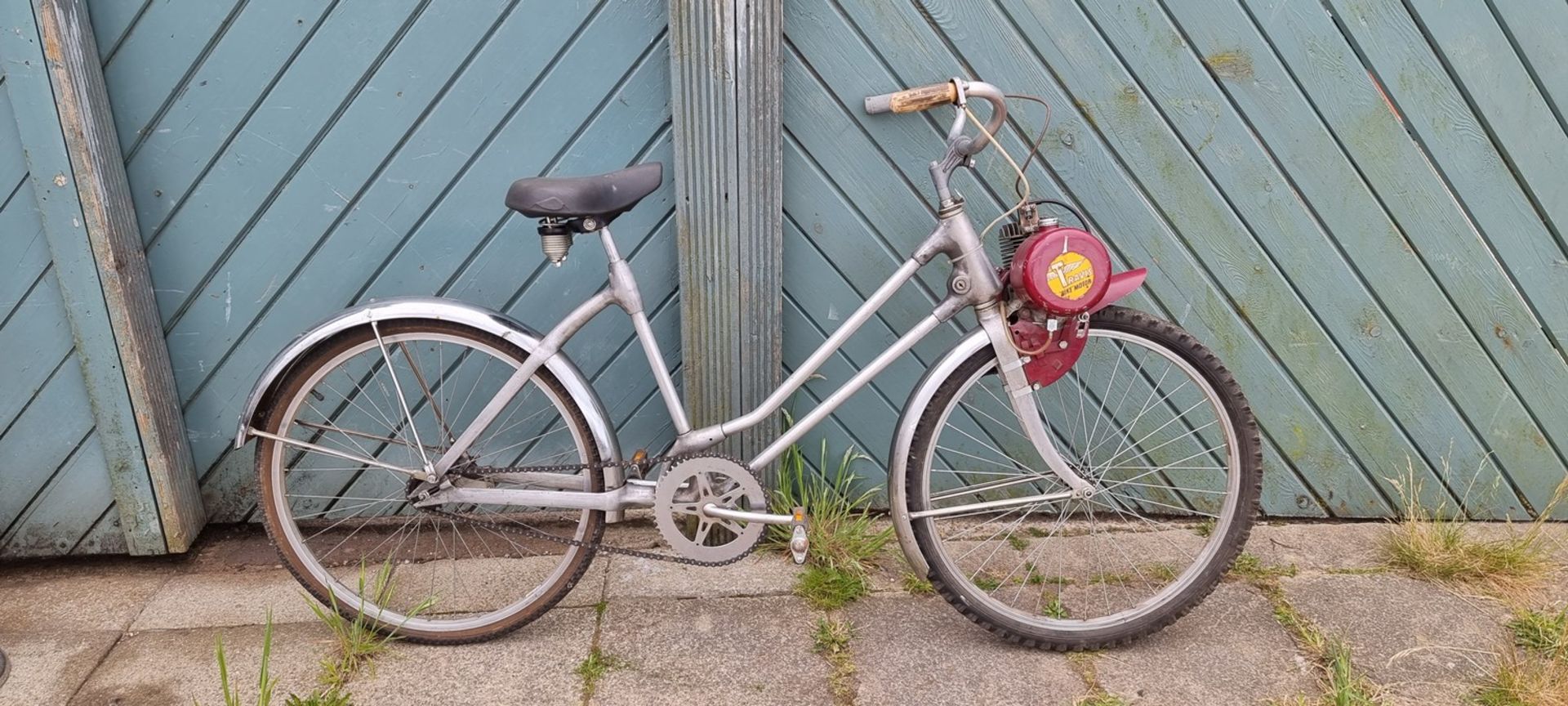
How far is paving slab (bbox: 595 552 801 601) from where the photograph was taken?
2.72 metres

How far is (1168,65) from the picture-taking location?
9.02ft

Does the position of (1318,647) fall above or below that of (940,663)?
below

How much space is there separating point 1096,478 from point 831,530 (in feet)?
2.70

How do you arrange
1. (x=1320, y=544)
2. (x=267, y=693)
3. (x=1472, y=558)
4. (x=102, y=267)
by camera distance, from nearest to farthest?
(x=267, y=693) → (x=102, y=267) → (x=1472, y=558) → (x=1320, y=544)

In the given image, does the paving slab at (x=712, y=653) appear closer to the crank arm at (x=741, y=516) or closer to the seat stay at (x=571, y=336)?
the crank arm at (x=741, y=516)

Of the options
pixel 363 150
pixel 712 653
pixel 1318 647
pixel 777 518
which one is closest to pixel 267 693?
pixel 712 653

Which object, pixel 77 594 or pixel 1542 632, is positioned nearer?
pixel 1542 632

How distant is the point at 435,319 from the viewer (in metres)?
2.38

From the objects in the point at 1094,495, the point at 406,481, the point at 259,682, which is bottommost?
the point at 1094,495

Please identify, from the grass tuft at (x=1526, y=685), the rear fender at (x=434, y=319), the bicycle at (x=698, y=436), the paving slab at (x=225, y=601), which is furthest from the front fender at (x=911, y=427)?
the paving slab at (x=225, y=601)

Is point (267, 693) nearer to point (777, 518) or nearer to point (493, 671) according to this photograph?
point (493, 671)

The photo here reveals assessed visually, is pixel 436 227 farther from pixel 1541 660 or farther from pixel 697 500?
pixel 1541 660

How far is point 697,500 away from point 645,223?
88 cm

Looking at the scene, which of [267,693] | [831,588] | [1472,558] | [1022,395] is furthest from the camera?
[1472,558]
